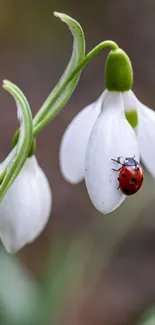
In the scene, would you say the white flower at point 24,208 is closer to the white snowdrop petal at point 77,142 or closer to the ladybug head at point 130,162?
the white snowdrop petal at point 77,142

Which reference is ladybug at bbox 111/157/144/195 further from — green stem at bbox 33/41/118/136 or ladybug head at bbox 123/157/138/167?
green stem at bbox 33/41/118/136

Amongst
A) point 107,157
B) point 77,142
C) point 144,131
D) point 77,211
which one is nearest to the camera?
point 107,157

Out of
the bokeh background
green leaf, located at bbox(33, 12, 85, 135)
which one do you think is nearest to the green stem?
green leaf, located at bbox(33, 12, 85, 135)

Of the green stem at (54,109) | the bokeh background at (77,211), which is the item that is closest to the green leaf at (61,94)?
the green stem at (54,109)

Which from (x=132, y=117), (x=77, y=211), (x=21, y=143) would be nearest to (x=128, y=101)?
(x=132, y=117)

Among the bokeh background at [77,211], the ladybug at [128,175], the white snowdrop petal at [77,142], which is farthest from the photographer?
the bokeh background at [77,211]

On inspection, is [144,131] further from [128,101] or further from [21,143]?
[21,143]
